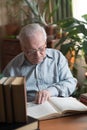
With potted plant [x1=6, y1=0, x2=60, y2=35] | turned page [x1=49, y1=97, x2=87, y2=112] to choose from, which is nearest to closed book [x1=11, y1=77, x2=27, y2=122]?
turned page [x1=49, y1=97, x2=87, y2=112]

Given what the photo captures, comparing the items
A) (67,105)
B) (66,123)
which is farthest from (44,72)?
(66,123)

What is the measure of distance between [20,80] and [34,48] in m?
0.54

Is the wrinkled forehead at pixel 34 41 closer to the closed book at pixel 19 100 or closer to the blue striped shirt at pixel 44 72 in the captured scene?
the blue striped shirt at pixel 44 72

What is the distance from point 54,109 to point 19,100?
0.78ft

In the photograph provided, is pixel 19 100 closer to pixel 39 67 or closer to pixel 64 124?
pixel 64 124

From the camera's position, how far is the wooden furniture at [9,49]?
3.68 meters

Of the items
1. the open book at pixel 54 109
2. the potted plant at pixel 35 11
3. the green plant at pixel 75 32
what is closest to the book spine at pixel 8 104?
the open book at pixel 54 109

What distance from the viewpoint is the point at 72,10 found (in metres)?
3.65

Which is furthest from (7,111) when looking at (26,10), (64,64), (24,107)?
(26,10)

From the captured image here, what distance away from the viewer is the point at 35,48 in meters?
1.68

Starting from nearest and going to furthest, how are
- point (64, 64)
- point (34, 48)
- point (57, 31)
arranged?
point (34, 48) → point (64, 64) → point (57, 31)

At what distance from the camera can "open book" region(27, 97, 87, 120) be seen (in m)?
1.25

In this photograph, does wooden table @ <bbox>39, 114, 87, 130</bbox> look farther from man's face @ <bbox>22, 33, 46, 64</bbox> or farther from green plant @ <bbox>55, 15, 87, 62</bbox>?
green plant @ <bbox>55, 15, 87, 62</bbox>

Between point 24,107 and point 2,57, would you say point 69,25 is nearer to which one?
point 24,107
